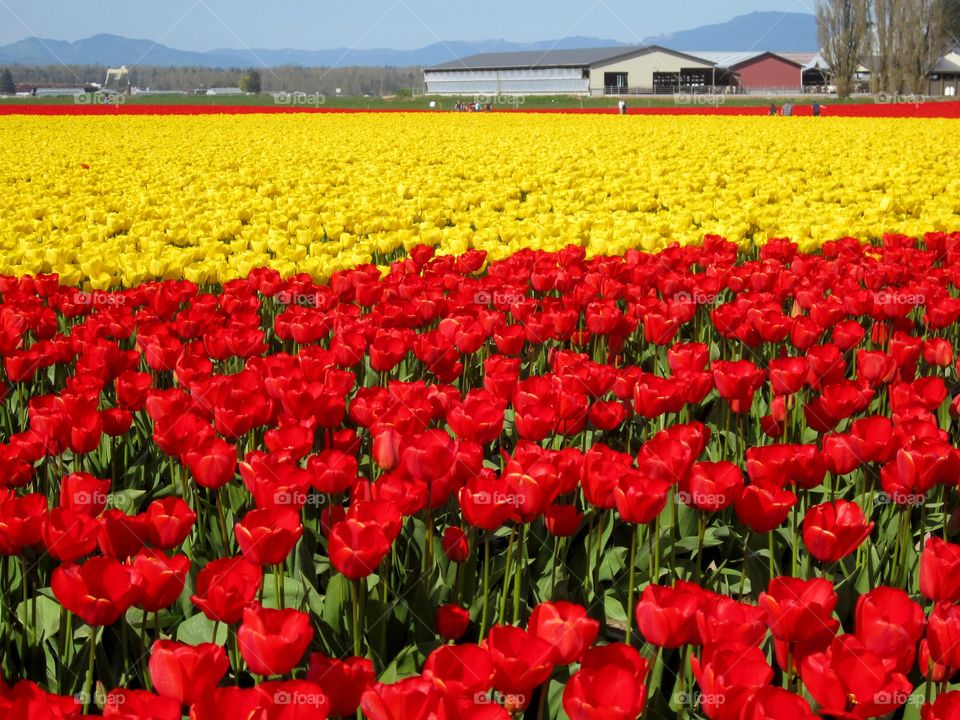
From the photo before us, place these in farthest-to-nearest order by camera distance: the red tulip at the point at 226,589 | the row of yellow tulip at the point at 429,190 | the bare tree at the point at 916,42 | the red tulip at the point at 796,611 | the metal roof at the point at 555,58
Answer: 1. the metal roof at the point at 555,58
2. the bare tree at the point at 916,42
3. the row of yellow tulip at the point at 429,190
4. the red tulip at the point at 226,589
5. the red tulip at the point at 796,611

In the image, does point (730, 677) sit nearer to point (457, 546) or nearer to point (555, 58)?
point (457, 546)

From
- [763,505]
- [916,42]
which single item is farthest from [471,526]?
[916,42]

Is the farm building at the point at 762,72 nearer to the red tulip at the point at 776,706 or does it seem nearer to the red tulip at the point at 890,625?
the red tulip at the point at 890,625

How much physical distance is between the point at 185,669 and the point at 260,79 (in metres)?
116

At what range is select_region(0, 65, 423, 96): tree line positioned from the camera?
106 meters

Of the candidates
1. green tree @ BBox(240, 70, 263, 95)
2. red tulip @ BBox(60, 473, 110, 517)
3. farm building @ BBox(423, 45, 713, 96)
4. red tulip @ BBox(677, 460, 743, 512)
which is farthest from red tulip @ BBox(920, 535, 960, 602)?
green tree @ BBox(240, 70, 263, 95)

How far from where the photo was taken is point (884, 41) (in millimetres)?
59250

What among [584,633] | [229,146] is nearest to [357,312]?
[584,633]

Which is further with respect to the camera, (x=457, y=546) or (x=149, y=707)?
(x=457, y=546)

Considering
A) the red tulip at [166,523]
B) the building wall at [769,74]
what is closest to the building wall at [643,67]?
the building wall at [769,74]

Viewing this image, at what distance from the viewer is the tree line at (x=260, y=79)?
106 metres

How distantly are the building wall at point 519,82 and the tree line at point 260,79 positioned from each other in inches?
617

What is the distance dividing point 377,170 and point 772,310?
14.6 metres

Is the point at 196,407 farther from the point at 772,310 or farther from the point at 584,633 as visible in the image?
the point at 772,310
